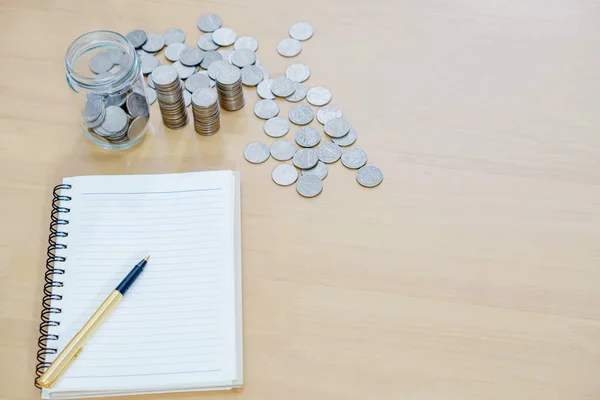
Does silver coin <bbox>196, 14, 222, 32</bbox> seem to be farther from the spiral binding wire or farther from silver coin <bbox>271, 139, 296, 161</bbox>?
the spiral binding wire

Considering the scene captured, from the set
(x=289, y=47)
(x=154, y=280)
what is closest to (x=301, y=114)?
(x=289, y=47)

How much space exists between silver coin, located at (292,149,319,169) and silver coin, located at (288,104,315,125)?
0.19 ft

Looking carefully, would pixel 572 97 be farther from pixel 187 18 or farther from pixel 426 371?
pixel 187 18

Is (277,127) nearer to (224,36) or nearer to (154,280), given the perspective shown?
(224,36)

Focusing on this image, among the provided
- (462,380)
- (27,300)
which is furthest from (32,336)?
(462,380)

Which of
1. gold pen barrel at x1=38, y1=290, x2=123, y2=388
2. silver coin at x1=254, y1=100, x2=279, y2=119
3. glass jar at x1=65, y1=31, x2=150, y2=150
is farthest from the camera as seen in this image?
silver coin at x1=254, y1=100, x2=279, y2=119

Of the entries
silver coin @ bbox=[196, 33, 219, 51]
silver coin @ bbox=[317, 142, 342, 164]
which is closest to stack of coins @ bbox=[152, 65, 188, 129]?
silver coin @ bbox=[196, 33, 219, 51]

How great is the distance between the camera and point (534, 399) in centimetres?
85

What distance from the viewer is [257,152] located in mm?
1054

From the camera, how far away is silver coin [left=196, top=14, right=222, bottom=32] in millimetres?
1180

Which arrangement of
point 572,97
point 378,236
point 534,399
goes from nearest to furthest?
1. point 534,399
2. point 378,236
3. point 572,97

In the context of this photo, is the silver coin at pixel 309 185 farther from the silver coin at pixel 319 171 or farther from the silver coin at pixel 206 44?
the silver coin at pixel 206 44

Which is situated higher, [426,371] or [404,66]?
[404,66]

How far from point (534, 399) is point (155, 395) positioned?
490mm
